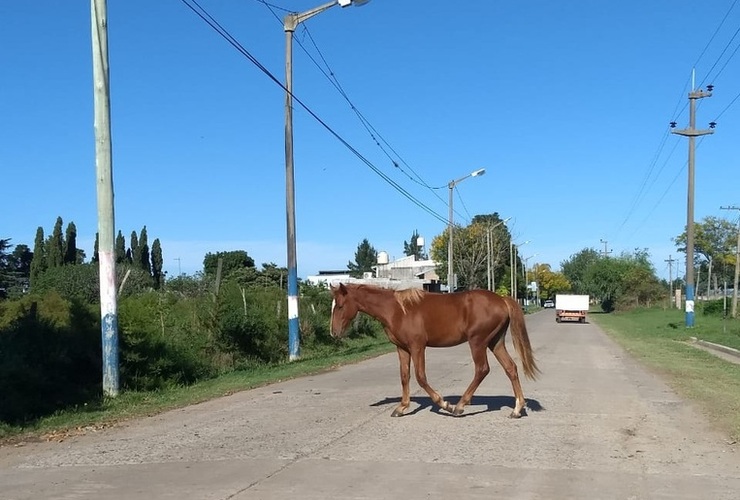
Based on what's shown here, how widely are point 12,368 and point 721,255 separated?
3899 inches

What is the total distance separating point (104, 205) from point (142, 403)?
11.4 feet

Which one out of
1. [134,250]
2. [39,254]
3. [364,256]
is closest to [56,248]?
[39,254]

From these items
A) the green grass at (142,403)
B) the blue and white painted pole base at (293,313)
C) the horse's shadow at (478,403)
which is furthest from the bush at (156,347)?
the horse's shadow at (478,403)

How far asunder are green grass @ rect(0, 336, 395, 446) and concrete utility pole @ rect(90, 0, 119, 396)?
2.51 ft

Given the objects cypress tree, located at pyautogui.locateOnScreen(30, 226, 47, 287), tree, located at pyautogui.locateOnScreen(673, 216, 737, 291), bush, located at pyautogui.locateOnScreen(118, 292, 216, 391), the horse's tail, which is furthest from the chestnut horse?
tree, located at pyautogui.locateOnScreen(673, 216, 737, 291)

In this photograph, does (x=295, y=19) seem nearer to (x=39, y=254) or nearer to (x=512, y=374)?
(x=512, y=374)

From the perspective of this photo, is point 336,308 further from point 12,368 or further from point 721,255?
point 721,255

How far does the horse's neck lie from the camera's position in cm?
1066

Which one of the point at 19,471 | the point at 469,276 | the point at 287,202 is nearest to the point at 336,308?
the point at 19,471

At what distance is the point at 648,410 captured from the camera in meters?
11.5

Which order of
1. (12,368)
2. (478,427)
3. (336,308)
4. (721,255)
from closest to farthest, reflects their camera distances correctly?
(478,427)
(336,308)
(12,368)
(721,255)

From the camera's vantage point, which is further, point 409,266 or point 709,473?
point 409,266

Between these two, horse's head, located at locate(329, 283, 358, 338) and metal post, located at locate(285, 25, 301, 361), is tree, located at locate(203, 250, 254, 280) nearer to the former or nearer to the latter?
metal post, located at locate(285, 25, 301, 361)

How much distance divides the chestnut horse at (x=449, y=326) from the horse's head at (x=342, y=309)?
1.3 inches
